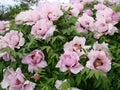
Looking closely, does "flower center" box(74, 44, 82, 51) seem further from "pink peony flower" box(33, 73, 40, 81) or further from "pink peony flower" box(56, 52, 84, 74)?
"pink peony flower" box(33, 73, 40, 81)

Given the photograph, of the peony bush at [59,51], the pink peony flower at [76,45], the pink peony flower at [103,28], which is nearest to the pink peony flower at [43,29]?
the peony bush at [59,51]

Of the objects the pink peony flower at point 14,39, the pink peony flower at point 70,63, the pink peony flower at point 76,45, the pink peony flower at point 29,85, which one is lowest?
the pink peony flower at point 29,85

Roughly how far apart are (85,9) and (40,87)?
70 centimetres

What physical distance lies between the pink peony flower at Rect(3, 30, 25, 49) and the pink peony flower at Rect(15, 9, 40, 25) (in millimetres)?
90

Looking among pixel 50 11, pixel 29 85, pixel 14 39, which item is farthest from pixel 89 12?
pixel 29 85

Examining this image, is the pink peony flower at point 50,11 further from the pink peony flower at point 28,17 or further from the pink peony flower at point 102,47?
the pink peony flower at point 102,47

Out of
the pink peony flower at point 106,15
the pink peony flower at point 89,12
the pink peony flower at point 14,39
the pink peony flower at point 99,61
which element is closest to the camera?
the pink peony flower at point 99,61

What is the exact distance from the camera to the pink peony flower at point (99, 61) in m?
1.74

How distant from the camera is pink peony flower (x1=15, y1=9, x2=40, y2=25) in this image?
195cm

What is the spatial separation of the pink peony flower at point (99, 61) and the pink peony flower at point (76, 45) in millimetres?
70

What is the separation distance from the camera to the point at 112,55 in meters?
1.84

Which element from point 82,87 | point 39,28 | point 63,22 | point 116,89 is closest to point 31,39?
point 39,28

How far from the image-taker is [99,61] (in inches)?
70.0

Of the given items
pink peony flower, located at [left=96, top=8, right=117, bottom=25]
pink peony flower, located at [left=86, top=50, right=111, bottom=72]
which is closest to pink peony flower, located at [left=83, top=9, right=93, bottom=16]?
pink peony flower, located at [left=96, top=8, right=117, bottom=25]
